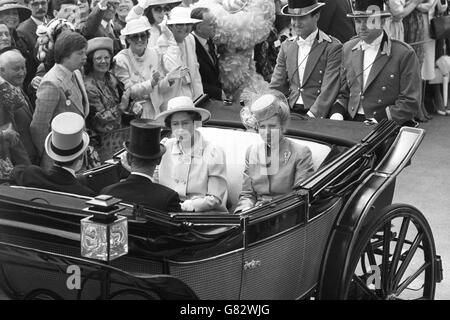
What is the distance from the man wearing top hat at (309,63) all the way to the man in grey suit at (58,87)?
4.65 ft

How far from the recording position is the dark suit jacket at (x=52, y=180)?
361 cm

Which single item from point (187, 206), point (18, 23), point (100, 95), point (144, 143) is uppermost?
point (144, 143)

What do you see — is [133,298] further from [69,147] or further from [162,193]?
[69,147]

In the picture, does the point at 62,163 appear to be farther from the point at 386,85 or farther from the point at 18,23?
the point at 18,23

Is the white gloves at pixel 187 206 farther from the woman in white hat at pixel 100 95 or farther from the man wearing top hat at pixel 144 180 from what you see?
the woman in white hat at pixel 100 95

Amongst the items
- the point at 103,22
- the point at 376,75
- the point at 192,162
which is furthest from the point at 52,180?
the point at 103,22

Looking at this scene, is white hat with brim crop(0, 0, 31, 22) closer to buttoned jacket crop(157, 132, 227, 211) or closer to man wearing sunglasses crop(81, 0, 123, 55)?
man wearing sunglasses crop(81, 0, 123, 55)

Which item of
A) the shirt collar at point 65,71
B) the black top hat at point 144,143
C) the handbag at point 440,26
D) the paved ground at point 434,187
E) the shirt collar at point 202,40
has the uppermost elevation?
the black top hat at point 144,143

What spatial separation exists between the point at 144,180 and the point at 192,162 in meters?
0.71

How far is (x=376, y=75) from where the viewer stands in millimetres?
5309

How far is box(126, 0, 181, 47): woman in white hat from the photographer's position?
649 cm

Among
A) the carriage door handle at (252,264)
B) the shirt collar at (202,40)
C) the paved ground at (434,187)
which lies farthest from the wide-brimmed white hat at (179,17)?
the carriage door handle at (252,264)

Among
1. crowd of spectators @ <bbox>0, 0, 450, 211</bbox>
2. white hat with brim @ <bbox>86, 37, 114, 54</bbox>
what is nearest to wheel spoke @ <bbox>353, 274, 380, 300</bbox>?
crowd of spectators @ <bbox>0, 0, 450, 211</bbox>

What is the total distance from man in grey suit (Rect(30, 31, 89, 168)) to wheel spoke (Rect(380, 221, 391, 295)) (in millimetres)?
2205
